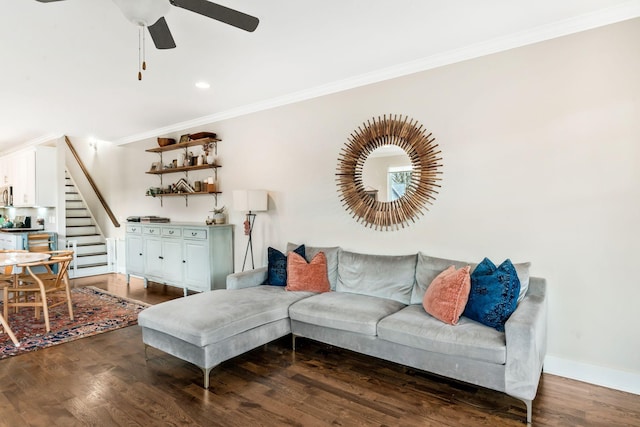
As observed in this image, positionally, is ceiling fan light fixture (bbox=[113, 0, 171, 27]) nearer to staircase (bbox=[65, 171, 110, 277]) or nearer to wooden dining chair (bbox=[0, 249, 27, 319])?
wooden dining chair (bbox=[0, 249, 27, 319])

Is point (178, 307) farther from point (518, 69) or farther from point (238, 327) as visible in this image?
point (518, 69)

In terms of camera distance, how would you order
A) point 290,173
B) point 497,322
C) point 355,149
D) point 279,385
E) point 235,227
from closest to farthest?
1. point 497,322
2. point 279,385
3. point 355,149
4. point 290,173
5. point 235,227

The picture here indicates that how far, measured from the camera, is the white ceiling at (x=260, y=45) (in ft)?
7.88

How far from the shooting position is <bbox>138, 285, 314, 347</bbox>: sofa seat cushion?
8.42 feet

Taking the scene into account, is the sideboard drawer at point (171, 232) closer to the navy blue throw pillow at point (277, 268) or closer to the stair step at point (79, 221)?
the navy blue throw pillow at point (277, 268)

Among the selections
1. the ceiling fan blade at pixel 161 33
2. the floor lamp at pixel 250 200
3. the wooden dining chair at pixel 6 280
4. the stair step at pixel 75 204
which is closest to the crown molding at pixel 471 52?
the floor lamp at pixel 250 200

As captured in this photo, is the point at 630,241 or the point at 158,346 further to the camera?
the point at 158,346

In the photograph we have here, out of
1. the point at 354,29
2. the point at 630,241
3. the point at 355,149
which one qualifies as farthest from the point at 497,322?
the point at 354,29

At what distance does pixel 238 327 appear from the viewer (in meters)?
2.73

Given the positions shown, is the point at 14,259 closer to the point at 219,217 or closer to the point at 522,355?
the point at 219,217

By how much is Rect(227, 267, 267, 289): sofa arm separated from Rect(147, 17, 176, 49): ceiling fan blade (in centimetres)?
213

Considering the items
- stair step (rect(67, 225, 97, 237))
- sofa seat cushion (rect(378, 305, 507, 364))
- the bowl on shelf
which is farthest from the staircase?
sofa seat cushion (rect(378, 305, 507, 364))

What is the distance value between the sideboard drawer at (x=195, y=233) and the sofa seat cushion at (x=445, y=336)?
283 cm

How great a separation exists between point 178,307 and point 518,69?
10.8 ft
